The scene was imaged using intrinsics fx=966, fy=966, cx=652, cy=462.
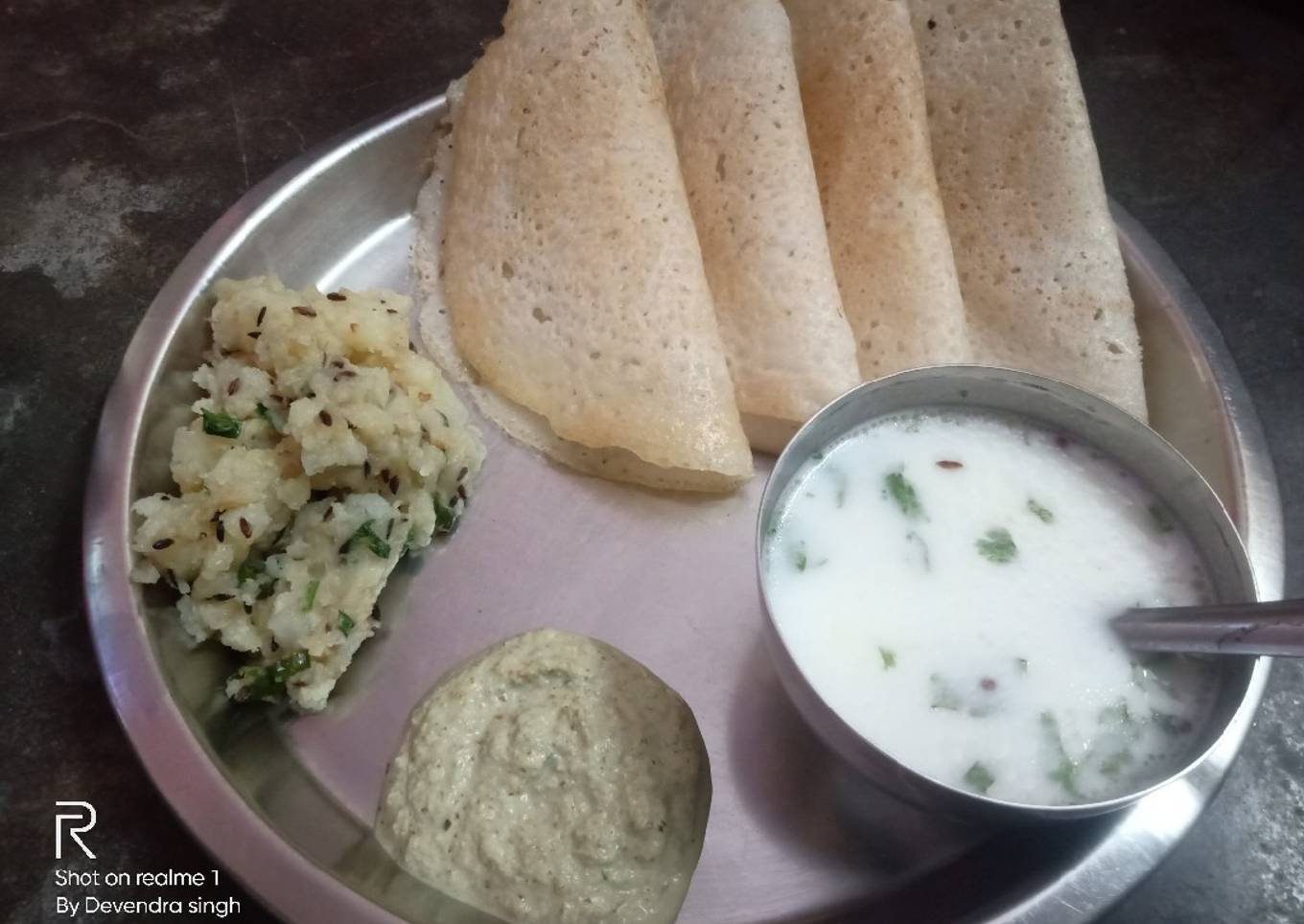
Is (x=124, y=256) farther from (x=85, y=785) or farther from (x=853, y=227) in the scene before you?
(x=853, y=227)

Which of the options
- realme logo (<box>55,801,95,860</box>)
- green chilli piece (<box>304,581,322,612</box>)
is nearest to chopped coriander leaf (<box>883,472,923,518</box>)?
green chilli piece (<box>304,581,322,612</box>)

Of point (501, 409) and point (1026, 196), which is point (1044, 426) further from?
point (501, 409)

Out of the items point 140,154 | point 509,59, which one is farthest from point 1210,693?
point 140,154

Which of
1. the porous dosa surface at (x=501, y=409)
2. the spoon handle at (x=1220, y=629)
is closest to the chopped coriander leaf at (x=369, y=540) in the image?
the porous dosa surface at (x=501, y=409)

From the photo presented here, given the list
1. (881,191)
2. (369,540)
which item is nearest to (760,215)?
(881,191)

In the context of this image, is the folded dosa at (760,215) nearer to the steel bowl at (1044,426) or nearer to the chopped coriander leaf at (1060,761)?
the steel bowl at (1044,426)
